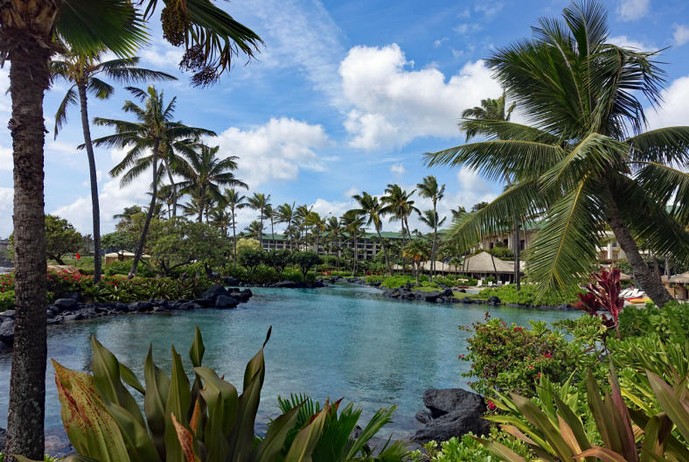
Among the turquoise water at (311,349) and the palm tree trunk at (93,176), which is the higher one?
the palm tree trunk at (93,176)

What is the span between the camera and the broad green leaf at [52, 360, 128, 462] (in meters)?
1.62

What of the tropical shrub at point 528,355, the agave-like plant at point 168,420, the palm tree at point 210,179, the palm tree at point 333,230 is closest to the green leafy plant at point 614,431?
the agave-like plant at point 168,420

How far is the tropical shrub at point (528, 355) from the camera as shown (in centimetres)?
591

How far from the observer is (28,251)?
3510mm

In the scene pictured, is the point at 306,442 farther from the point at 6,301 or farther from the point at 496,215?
the point at 6,301

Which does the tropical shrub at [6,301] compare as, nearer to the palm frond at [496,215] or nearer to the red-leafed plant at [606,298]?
the palm frond at [496,215]

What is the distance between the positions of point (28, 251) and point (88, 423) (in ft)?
8.26

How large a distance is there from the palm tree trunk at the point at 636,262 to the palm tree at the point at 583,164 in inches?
0.7

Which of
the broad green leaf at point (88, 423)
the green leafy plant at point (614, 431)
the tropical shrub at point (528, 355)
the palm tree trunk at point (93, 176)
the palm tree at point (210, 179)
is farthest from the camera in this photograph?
the palm tree at point (210, 179)

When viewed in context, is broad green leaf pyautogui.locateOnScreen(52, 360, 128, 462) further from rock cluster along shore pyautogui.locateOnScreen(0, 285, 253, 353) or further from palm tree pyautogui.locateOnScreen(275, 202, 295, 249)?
palm tree pyautogui.locateOnScreen(275, 202, 295, 249)

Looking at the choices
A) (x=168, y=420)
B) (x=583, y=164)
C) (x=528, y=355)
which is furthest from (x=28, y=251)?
(x=583, y=164)

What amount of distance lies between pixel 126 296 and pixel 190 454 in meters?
22.5

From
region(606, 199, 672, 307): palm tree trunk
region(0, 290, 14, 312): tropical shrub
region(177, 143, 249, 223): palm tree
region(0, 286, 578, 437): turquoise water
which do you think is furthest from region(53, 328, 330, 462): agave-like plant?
region(177, 143, 249, 223): palm tree

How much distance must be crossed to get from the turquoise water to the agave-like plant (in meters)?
5.27
